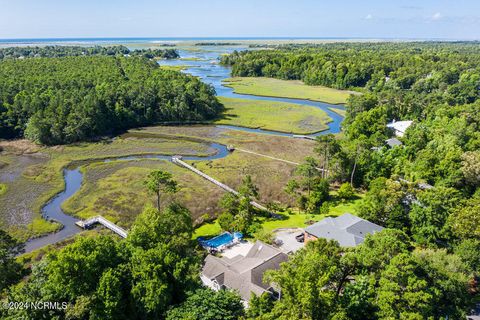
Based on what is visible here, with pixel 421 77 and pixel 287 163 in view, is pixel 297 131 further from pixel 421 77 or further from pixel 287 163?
pixel 421 77

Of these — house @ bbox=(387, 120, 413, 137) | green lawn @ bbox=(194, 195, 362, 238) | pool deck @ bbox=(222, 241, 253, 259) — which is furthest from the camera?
house @ bbox=(387, 120, 413, 137)

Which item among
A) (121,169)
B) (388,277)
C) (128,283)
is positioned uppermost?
(388,277)

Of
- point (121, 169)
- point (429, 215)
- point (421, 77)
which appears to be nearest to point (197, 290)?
point (429, 215)

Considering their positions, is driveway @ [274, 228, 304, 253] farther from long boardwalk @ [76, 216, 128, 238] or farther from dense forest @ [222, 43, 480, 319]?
long boardwalk @ [76, 216, 128, 238]

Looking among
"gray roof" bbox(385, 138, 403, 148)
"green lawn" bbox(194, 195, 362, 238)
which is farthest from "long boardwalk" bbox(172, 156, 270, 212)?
"gray roof" bbox(385, 138, 403, 148)

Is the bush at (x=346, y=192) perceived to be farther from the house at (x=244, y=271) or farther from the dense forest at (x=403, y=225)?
the house at (x=244, y=271)

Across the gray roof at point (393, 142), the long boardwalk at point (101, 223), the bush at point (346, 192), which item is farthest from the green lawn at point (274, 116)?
the long boardwalk at point (101, 223)
